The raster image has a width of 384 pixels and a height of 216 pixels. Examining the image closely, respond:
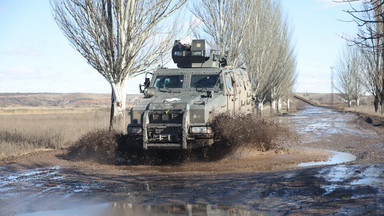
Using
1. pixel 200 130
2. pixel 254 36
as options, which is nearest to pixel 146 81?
pixel 200 130

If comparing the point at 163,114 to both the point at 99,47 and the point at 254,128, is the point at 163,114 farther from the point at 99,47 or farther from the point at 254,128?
the point at 99,47

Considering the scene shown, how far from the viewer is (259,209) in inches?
244

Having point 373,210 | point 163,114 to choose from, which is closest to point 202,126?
point 163,114

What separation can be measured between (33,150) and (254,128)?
751 centimetres

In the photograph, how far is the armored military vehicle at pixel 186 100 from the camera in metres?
10.6

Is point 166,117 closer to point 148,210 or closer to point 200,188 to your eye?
point 200,188

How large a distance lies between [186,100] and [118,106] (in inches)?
228

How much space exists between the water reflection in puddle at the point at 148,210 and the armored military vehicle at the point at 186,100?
13.0 feet

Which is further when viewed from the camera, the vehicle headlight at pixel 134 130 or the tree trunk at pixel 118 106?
the tree trunk at pixel 118 106

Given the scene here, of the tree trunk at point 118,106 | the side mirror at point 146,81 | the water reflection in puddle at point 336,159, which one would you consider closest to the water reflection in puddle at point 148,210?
the water reflection in puddle at point 336,159

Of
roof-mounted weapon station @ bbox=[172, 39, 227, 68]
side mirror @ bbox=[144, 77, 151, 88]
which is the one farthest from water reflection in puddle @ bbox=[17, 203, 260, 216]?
roof-mounted weapon station @ bbox=[172, 39, 227, 68]

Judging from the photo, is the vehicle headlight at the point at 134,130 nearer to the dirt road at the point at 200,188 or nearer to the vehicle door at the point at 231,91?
the dirt road at the point at 200,188

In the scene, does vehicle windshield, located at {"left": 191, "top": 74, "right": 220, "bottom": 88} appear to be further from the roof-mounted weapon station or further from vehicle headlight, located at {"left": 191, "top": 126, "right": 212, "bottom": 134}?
vehicle headlight, located at {"left": 191, "top": 126, "right": 212, "bottom": 134}

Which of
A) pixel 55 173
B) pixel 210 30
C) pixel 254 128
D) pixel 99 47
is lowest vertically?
pixel 55 173
